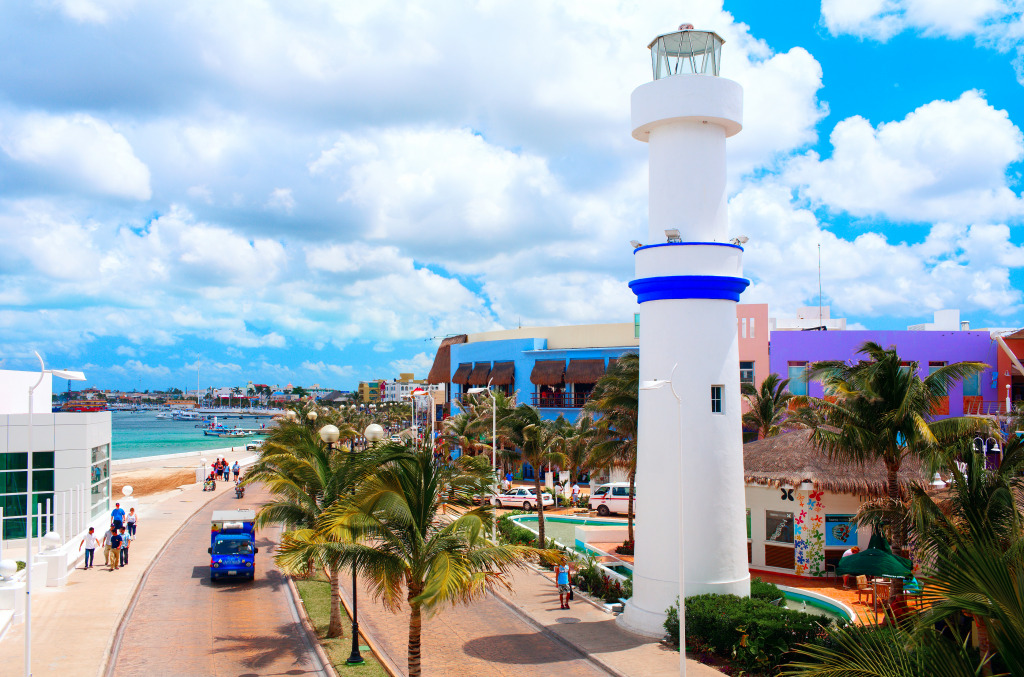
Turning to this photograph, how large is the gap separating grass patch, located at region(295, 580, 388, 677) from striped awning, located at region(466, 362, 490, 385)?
37.3 meters

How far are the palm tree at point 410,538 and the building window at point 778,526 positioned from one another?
45.6ft

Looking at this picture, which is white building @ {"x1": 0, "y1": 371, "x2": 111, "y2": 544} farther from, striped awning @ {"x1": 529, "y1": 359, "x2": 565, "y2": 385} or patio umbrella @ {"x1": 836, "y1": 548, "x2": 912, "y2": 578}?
striped awning @ {"x1": 529, "y1": 359, "x2": 565, "y2": 385}

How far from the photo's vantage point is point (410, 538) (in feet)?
40.1

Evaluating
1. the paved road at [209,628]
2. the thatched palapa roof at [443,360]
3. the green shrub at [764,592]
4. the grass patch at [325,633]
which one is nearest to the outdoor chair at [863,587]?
the green shrub at [764,592]

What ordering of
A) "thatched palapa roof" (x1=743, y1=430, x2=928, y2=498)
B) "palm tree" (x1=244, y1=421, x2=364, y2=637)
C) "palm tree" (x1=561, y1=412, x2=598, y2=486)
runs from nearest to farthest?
"palm tree" (x1=244, y1=421, x2=364, y2=637)
"thatched palapa roof" (x1=743, y1=430, x2=928, y2=498)
"palm tree" (x1=561, y1=412, x2=598, y2=486)

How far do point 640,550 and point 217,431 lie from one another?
632 ft

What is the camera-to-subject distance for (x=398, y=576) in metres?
12.2

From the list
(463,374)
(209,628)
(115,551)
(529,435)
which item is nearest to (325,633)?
(209,628)

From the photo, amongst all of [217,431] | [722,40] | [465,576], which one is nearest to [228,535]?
[465,576]

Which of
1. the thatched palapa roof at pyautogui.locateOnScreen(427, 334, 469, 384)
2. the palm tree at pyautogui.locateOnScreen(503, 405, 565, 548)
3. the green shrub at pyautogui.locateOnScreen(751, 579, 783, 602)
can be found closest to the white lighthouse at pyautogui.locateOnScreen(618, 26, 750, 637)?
the green shrub at pyautogui.locateOnScreen(751, 579, 783, 602)

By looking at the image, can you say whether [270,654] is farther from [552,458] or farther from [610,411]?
[552,458]

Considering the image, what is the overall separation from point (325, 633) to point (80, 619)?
245 inches

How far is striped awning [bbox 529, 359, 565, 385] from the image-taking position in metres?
54.0

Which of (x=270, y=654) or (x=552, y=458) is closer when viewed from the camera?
(x=270, y=654)
